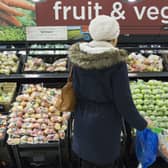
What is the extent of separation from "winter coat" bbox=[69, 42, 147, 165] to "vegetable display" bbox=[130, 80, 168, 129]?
0.88m

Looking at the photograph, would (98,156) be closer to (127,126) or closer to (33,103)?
(127,126)

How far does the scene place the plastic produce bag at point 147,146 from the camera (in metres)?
2.97

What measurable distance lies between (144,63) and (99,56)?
1789 millimetres

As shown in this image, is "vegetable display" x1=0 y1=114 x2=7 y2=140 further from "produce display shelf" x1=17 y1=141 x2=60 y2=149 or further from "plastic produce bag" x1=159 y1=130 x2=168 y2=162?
"plastic produce bag" x1=159 y1=130 x2=168 y2=162

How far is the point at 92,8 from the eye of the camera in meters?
3.76

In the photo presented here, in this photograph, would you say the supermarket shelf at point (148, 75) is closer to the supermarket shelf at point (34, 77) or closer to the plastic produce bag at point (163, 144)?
the supermarket shelf at point (34, 77)

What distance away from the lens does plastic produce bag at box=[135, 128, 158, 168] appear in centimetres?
297

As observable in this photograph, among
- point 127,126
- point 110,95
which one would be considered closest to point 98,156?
point 110,95

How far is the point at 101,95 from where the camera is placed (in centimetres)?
231

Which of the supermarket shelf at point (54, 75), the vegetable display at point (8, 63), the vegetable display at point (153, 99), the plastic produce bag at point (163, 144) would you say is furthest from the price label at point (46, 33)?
the plastic produce bag at point (163, 144)

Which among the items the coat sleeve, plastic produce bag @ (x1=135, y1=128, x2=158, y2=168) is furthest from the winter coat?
plastic produce bag @ (x1=135, y1=128, x2=158, y2=168)

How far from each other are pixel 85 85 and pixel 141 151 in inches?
41.8

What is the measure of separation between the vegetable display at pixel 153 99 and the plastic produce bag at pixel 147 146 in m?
0.33

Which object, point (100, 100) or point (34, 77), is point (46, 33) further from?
point (100, 100)
